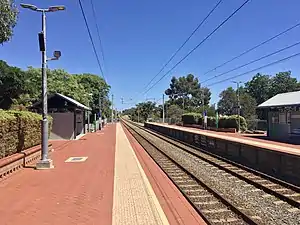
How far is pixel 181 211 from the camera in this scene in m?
7.88

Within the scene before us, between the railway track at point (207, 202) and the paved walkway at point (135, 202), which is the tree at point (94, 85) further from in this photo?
the paved walkway at point (135, 202)

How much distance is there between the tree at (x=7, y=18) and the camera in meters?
10.5

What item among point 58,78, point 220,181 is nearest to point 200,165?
point 220,181

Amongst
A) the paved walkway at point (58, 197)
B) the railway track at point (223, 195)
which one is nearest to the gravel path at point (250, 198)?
the railway track at point (223, 195)

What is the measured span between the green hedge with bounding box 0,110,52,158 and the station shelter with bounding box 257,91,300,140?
20093mm

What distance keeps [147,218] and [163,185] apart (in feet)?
13.8

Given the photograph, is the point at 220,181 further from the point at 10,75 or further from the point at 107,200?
the point at 10,75

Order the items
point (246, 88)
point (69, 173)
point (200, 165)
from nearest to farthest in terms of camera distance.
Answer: point (69, 173) < point (200, 165) < point (246, 88)

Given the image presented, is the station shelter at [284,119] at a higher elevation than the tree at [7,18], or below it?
below

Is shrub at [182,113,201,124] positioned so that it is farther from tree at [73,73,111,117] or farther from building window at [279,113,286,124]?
building window at [279,113,286,124]

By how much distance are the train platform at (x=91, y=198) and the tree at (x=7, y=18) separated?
175 inches

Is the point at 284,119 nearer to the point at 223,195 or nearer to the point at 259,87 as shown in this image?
the point at 223,195

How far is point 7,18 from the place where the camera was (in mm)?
10812

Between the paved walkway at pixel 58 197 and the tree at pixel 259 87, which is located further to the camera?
the tree at pixel 259 87
